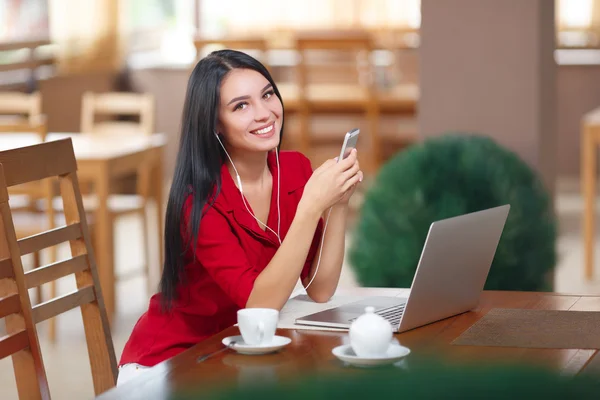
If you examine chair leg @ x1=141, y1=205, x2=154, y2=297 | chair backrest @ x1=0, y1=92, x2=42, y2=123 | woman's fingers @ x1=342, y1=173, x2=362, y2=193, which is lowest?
chair leg @ x1=141, y1=205, x2=154, y2=297

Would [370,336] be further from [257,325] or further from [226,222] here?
[226,222]

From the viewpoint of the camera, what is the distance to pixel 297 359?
4.62 ft

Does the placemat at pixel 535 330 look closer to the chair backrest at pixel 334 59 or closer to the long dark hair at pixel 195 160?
the long dark hair at pixel 195 160

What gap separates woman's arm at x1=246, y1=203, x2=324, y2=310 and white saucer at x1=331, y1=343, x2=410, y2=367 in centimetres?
28

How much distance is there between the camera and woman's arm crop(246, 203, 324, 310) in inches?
66.8

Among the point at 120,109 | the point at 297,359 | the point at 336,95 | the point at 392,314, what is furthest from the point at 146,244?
the point at 297,359

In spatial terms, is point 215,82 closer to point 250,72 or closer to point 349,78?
point 250,72

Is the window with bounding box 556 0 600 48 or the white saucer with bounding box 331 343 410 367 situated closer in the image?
the white saucer with bounding box 331 343 410 367

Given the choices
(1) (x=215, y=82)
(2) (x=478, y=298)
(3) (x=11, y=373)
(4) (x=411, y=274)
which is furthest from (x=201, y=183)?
(3) (x=11, y=373)

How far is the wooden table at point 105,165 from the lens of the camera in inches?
158

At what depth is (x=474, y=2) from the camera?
3.48 meters

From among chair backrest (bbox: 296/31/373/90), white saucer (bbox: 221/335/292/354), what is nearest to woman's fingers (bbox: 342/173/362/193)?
white saucer (bbox: 221/335/292/354)

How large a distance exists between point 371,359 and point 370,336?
0.09 feet

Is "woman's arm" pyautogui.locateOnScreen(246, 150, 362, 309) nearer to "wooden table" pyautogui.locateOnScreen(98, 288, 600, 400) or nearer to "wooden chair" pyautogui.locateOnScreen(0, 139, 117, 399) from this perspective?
"wooden table" pyautogui.locateOnScreen(98, 288, 600, 400)
